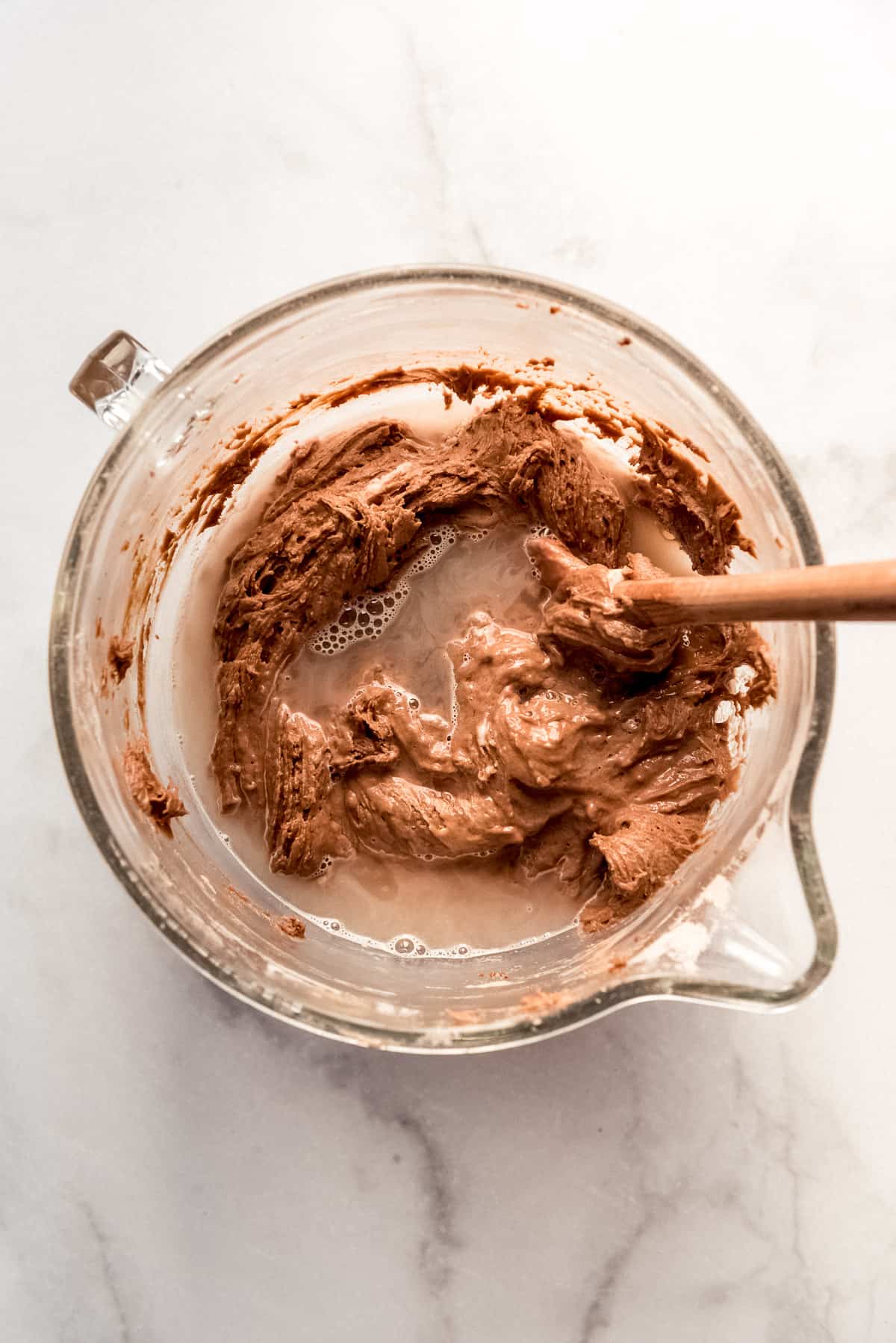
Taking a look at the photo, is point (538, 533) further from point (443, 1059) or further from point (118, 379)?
point (443, 1059)

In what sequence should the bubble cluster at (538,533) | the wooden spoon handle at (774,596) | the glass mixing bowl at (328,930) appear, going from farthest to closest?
1. the bubble cluster at (538,533)
2. the glass mixing bowl at (328,930)
3. the wooden spoon handle at (774,596)

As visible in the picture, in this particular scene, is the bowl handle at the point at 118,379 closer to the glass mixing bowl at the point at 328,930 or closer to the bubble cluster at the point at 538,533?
the glass mixing bowl at the point at 328,930

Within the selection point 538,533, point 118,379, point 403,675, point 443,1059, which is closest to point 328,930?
point 443,1059

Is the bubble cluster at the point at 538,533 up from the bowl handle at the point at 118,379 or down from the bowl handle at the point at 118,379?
up

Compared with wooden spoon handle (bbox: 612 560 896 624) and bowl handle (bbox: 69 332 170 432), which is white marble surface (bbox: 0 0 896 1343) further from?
wooden spoon handle (bbox: 612 560 896 624)

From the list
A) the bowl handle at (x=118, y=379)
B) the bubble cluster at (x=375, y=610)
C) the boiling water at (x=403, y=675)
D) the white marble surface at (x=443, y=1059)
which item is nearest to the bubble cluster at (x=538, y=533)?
the boiling water at (x=403, y=675)

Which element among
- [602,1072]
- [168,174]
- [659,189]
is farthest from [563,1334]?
[168,174]

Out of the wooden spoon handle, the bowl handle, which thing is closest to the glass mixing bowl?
the bowl handle
